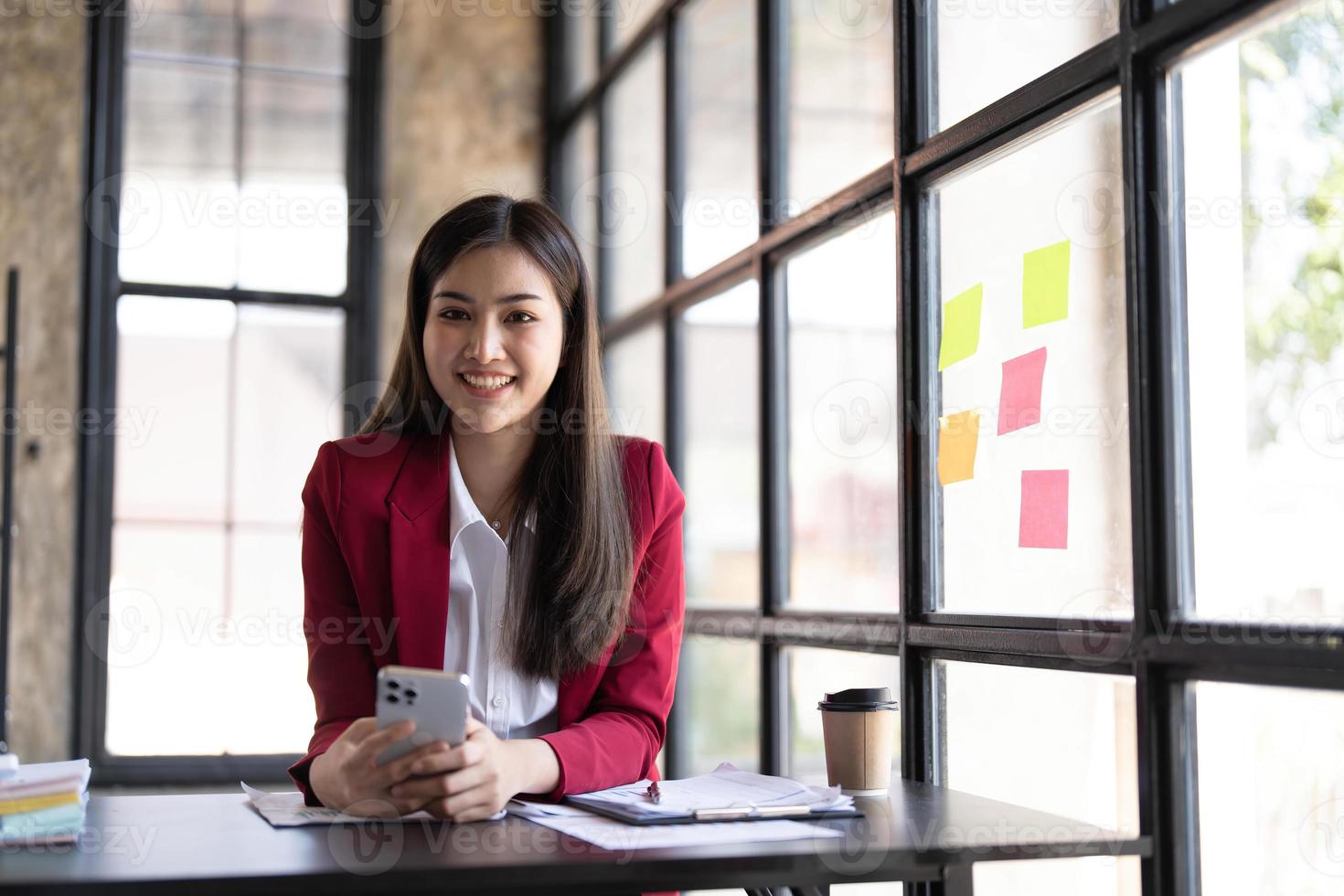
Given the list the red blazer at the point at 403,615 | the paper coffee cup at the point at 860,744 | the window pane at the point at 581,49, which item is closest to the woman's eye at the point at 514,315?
the red blazer at the point at 403,615

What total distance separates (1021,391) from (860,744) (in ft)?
1.90

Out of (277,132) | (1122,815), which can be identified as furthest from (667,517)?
(277,132)

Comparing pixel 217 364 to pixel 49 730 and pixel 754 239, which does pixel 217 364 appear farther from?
pixel 754 239

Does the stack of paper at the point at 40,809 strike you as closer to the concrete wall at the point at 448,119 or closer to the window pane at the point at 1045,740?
the window pane at the point at 1045,740

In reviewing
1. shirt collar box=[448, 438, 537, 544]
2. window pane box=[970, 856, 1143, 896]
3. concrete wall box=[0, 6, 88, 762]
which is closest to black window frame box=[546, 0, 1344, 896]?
window pane box=[970, 856, 1143, 896]

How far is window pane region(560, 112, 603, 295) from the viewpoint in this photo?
4297 mm

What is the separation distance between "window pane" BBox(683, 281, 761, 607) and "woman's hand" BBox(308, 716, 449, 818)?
1560mm

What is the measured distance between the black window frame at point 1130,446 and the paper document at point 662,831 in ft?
1.56

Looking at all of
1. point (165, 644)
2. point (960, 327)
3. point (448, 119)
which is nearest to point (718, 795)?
point (960, 327)

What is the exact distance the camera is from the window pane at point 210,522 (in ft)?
13.8

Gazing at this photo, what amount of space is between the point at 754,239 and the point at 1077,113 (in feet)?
3.94

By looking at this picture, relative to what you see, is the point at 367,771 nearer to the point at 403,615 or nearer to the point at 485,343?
the point at 403,615

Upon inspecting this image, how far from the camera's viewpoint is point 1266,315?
1.52 metres

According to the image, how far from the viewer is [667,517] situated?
187 cm
